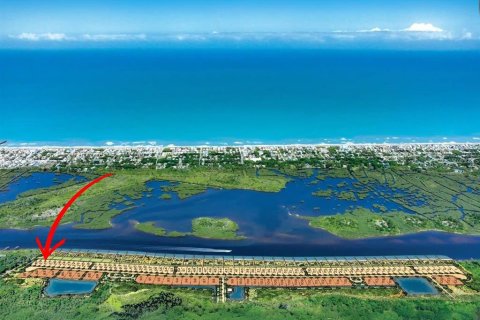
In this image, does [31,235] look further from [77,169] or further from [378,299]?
[378,299]

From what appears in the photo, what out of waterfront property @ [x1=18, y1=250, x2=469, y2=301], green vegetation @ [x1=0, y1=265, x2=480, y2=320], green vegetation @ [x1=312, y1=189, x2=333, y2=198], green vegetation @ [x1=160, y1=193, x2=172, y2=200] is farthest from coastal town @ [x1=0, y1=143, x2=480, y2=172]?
green vegetation @ [x1=0, y1=265, x2=480, y2=320]

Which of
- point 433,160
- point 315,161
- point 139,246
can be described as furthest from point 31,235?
point 433,160

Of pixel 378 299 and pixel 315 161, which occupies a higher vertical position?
pixel 315 161

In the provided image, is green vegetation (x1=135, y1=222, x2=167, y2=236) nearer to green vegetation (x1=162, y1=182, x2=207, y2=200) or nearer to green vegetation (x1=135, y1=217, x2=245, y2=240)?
green vegetation (x1=135, y1=217, x2=245, y2=240)

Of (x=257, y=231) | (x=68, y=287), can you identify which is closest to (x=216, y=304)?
(x=257, y=231)

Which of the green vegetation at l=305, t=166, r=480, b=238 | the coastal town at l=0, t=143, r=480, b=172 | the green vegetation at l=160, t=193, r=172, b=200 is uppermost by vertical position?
the coastal town at l=0, t=143, r=480, b=172
